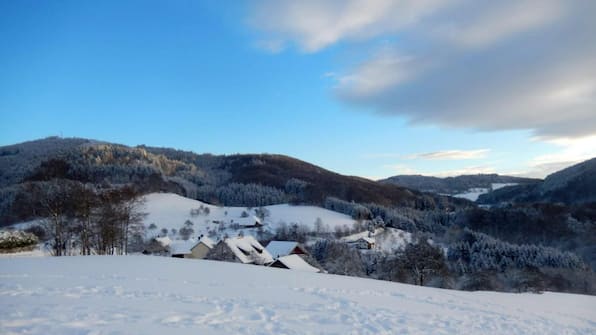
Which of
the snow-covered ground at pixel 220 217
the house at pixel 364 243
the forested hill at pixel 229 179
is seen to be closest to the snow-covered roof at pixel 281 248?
the house at pixel 364 243

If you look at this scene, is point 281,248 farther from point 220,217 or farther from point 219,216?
point 219,216

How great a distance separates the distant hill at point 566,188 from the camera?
111 meters

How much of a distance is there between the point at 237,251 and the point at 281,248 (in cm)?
1023

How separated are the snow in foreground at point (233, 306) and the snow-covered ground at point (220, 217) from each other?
66.8 m

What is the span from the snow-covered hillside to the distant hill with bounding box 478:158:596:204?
7728 cm

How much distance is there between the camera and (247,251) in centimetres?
4178

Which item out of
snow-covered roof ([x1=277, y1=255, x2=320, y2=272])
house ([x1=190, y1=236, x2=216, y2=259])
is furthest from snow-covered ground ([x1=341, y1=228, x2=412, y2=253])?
snow-covered roof ([x1=277, y1=255, x2=320, y2=272])

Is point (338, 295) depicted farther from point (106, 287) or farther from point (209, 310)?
point (106, 287)

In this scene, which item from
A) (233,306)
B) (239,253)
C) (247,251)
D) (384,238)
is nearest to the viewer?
(233,306)

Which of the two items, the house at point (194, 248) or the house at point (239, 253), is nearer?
the house at point (239, 253)

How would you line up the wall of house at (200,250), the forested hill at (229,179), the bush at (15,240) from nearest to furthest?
1. the bush at (15,240)
2. the wall of house at (200,250)
3. the forested hill at (229,179)

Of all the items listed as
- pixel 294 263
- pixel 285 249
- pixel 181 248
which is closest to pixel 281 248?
pixel 285 249

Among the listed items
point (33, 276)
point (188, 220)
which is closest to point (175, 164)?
point (188, 220)

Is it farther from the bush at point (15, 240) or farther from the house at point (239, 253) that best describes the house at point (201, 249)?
the bush at point (15, 240)
